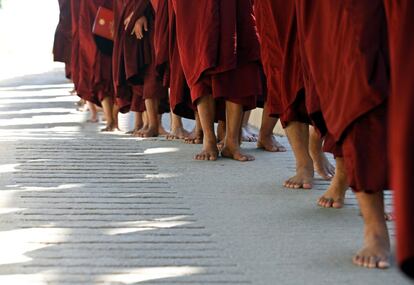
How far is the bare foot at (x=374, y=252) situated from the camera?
3.63 metres

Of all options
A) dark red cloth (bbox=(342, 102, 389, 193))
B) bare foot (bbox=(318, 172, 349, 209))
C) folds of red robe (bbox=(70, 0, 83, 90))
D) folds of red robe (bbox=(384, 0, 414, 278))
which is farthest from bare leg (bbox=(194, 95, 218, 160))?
folds of red robe (bbox=(384, 0, 414, 278))

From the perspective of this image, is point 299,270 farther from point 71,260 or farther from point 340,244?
point 71,260

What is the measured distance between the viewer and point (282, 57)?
5320mm

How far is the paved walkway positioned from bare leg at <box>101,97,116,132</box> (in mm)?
1970

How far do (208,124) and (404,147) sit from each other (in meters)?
4.82

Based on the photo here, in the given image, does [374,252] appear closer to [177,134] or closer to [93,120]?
[177,134]

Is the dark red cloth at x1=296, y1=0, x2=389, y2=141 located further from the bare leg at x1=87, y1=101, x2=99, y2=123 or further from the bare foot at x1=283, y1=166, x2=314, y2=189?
the bare leg at x1=87, y1=101, x2=99, y2=123

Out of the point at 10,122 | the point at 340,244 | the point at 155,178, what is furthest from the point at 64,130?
the point at 340,244

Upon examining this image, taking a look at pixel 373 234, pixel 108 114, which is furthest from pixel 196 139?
pixel 373 234

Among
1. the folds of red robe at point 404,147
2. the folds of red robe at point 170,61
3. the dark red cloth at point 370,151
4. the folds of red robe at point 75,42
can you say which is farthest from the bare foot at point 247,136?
the folds of red robe at point 404,147

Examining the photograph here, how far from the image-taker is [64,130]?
941 cm

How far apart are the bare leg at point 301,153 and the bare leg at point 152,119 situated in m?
3.17

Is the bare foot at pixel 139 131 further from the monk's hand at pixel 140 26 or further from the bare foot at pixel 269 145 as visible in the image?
the bare foot at pixel 269 145

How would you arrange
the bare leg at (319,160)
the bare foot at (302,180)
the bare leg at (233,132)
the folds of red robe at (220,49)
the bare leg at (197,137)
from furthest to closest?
1. the bare leg at (197,137)
2. the bare leg at (233,132)
3. the folds of red robe at (220,49)
4. the bare leg at (319,160)
5. the bare foot at (302,180)
